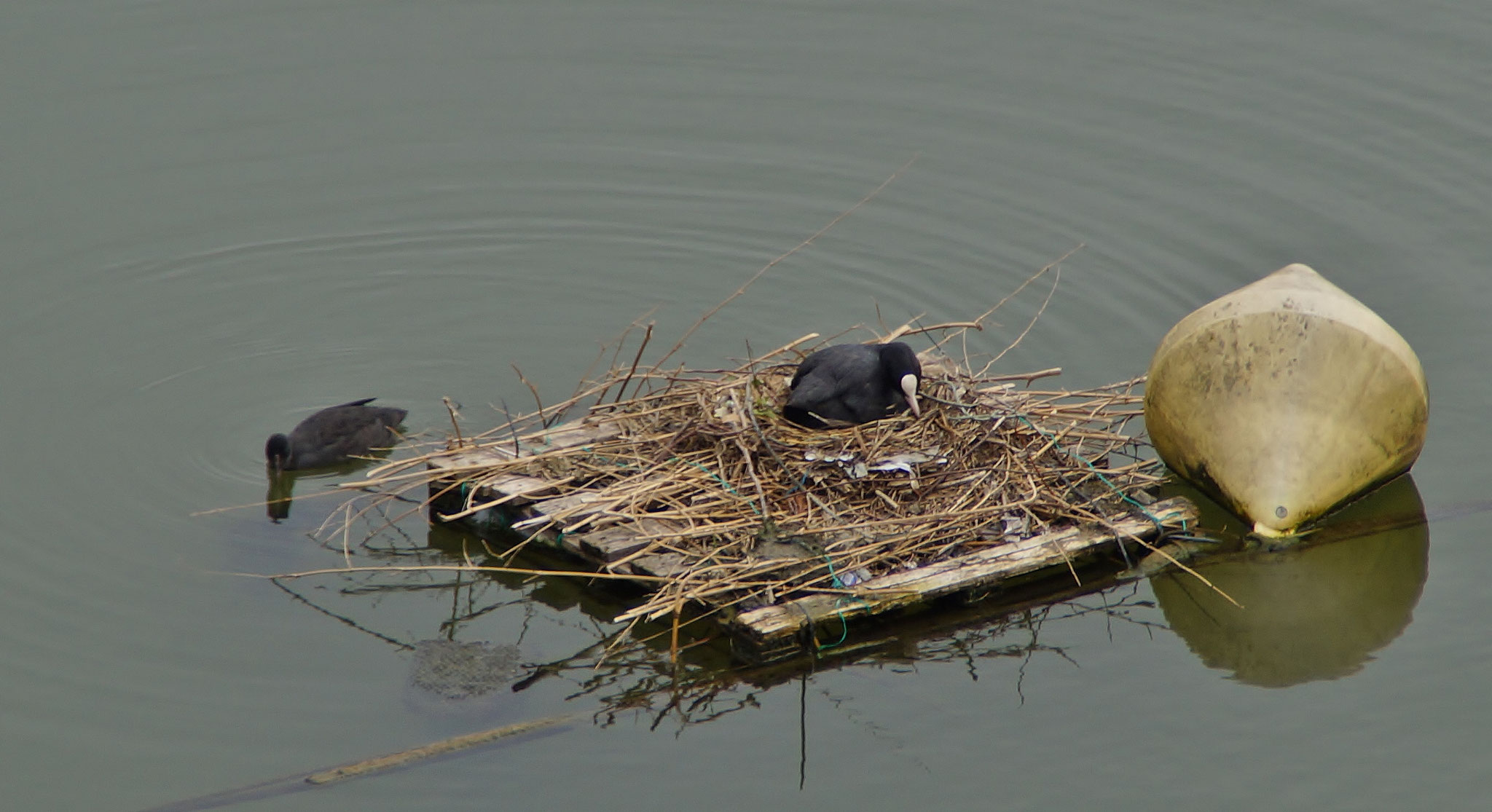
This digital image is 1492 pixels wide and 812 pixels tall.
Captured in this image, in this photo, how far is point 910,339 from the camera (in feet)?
40.2

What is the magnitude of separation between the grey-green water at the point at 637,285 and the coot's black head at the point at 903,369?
1341mm

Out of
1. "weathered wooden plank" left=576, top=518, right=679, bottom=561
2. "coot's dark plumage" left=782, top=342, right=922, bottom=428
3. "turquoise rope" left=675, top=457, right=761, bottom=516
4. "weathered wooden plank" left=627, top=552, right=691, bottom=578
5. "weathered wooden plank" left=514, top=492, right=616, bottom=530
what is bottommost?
"weathered wooden plank" left=627, top=552, right=691, bottom=578

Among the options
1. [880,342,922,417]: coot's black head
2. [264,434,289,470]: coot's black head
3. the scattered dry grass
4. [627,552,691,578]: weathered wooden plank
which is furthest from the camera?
[264,434,289,470]: coot's black head

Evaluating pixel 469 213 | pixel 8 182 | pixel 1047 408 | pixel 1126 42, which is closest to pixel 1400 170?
pixel 1126 42

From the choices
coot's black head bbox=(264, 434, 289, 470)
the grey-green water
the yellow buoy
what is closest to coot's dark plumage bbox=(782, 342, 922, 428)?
the grey-green water

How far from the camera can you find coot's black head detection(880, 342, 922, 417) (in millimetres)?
9258

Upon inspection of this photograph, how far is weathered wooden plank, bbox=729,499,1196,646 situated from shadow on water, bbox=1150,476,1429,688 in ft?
1.31

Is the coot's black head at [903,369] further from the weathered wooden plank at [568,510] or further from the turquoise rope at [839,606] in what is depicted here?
the weathered wooden plank at [568,510]

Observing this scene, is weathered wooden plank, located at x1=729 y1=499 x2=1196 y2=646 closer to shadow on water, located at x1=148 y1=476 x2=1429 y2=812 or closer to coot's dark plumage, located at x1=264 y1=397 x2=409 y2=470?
shadow on water, located at x1=148 y1=476 x2=1429 y2=812

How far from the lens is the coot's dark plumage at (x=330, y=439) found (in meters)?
10.5

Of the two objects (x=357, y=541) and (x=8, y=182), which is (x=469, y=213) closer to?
(x=8, y=182)

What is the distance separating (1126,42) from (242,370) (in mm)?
8213

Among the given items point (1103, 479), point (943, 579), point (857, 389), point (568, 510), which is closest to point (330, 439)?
point (568, 510)

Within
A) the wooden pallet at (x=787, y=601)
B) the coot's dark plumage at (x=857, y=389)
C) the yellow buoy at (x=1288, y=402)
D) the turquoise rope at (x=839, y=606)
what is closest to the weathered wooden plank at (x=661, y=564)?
the wooden pallet at (x=787, y=601)
